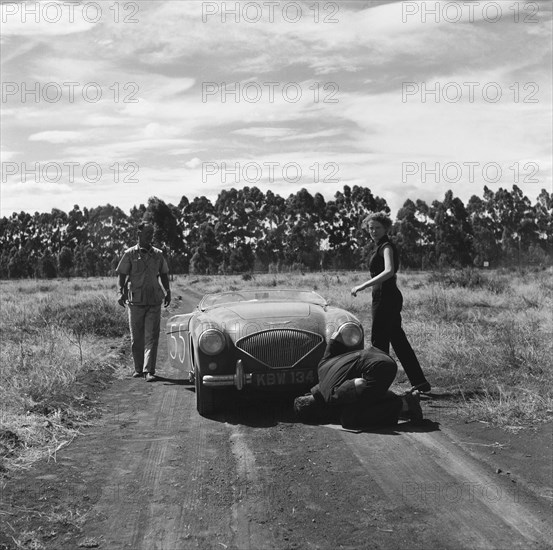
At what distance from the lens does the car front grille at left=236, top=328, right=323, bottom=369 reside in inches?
249

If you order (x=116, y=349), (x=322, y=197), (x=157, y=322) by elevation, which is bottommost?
(x=116, y=349)

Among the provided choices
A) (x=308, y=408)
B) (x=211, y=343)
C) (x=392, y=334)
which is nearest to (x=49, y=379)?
(x=211, y=343)

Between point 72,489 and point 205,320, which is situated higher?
point 205,320

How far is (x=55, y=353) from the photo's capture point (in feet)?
31.1

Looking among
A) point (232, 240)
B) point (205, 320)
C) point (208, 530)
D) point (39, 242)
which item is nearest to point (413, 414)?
point (205, 320)

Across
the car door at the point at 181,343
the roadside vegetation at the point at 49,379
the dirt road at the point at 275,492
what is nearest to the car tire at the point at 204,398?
the dirt road at the point at 275,492

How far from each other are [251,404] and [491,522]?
11.7 feet

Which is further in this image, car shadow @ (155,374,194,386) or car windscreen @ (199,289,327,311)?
car shadow @ (155,374,194,386)

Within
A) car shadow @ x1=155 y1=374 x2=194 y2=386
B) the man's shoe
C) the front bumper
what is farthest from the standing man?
the man's shoe

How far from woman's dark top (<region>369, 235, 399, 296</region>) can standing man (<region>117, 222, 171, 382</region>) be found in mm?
3044

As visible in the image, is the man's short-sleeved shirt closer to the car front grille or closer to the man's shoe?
the car front grille

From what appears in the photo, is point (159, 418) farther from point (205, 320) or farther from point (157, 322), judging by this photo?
point (157, 322)

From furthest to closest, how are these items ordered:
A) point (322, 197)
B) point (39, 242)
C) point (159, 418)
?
point (39, 242)
point (322, 197)
point (159, 418)

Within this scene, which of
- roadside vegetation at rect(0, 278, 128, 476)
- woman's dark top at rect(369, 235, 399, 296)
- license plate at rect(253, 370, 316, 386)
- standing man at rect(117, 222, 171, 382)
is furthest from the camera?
standing man at rect(117, 222, 171, 382)
